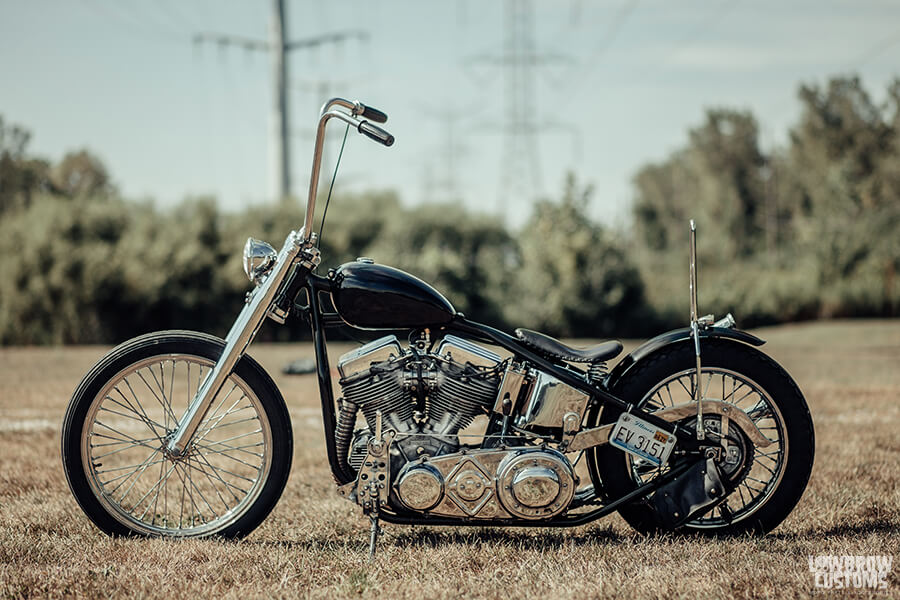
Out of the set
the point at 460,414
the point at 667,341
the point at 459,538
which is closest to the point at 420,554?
the point at 459,538

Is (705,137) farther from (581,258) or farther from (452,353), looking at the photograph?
(452,353)

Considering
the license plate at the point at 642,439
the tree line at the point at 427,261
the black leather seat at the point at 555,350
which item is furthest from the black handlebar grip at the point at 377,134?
the tree line at the point at 427,261

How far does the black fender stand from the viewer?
339cm

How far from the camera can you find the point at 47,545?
3.33 meters

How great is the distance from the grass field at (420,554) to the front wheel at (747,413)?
0.12 meters

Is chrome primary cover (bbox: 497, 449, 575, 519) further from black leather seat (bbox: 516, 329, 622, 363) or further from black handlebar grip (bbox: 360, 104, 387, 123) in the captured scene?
black handlebar grip (bbox: 360, 104, 387, 123)

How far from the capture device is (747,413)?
3434 mm

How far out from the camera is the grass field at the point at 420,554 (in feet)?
9.47

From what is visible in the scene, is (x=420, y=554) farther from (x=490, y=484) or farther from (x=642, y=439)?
(x=642, y=439)

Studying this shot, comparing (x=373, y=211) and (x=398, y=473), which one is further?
(x=373, y=211)

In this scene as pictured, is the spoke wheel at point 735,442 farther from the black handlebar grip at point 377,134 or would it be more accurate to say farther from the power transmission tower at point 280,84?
the power transmission tower at point 280,84

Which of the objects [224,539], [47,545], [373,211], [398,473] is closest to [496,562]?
[398,473]

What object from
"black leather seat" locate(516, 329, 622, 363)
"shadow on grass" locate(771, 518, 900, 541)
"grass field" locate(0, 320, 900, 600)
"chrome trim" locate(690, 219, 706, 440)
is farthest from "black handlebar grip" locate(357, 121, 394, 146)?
"shadow on grass" locate(771, 518, 900, 541)

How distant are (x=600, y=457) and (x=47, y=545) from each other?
2.29 metres
